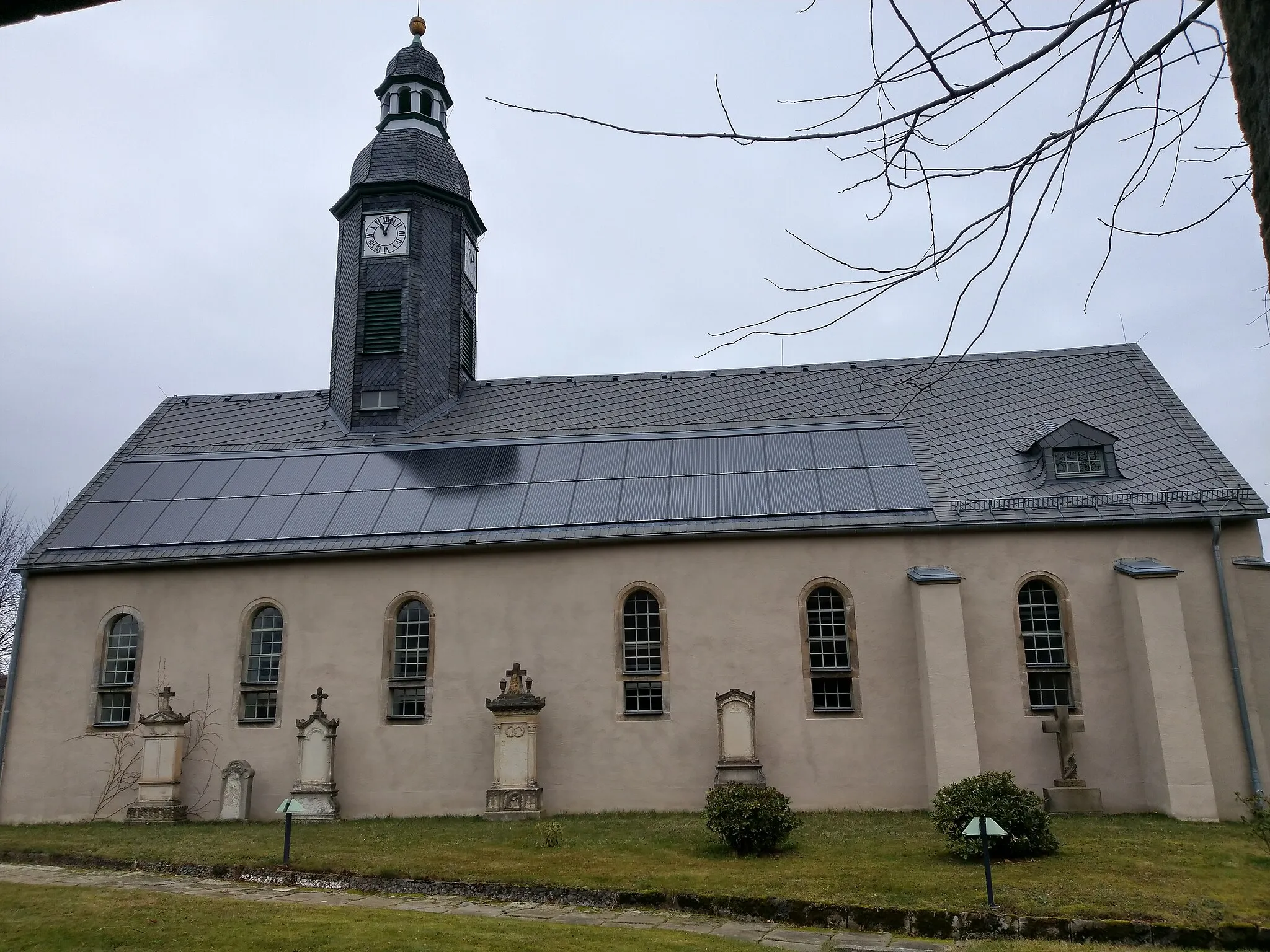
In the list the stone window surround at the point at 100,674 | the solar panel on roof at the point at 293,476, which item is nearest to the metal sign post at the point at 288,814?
the stone window surround at the point at 100,674

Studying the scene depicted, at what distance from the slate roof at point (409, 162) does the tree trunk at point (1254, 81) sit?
2468cm

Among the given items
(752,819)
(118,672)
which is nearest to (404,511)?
(118,672)

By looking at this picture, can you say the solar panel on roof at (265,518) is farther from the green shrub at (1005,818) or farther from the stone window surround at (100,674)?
the green shrub at (1005,818)

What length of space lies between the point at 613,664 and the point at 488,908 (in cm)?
754

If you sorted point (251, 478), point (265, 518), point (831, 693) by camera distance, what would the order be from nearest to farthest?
point (831, 693) < point (265, 518) < point (251, 478)

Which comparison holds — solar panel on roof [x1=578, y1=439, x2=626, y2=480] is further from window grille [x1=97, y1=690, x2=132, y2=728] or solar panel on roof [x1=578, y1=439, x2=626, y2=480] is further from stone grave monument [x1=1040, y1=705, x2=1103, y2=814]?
window grille [x1=97, y1=690, x2=132, y2=728]

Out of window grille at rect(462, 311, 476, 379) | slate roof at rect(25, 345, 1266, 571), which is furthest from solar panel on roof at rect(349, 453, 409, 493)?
window grille at rect(462, 311, 476, 379)

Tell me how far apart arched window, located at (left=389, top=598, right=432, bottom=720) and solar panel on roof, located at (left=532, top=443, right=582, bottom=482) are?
3.68 meters

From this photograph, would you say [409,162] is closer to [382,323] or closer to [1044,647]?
[382,323]

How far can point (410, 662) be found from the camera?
19625mm

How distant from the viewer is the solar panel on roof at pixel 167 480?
2225 cm

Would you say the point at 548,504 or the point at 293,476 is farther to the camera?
the point at 293,476

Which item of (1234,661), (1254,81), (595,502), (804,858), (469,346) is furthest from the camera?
(469,346)

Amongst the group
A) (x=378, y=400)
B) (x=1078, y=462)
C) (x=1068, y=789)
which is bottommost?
(x=1068, y=789)
